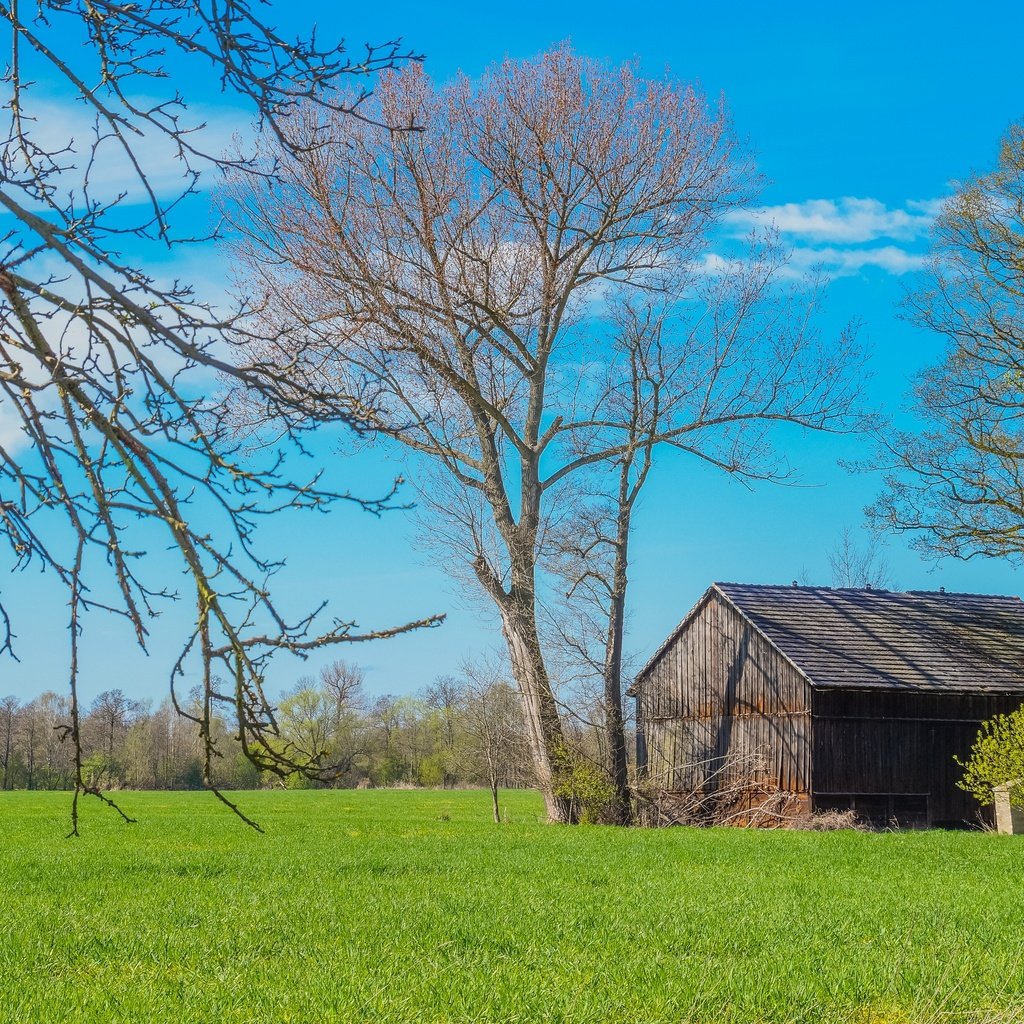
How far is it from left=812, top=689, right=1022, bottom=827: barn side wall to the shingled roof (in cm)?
47

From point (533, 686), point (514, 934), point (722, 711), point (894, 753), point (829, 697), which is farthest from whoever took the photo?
point (722, 711)

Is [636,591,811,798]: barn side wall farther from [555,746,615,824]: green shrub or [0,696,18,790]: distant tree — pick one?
[0,696,18,790]: distant tree

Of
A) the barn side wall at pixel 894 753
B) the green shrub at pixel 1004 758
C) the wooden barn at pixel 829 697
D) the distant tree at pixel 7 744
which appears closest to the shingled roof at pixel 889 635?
the wooden barn at pixel 829 697

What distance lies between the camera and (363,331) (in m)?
Answer: 23.1

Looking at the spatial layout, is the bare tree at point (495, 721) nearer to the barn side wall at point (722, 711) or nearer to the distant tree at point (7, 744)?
the barn side wall at point (722, 711)

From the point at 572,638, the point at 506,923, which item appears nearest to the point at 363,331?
the point at 572,638

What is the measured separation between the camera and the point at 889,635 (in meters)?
28.7

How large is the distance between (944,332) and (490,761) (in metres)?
14.8

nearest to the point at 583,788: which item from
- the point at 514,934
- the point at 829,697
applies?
the point at 829,697

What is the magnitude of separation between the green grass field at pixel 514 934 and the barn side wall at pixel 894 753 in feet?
23.7

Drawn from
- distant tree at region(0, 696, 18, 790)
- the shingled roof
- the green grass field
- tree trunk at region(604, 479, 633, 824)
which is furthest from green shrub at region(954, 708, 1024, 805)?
distant tree at region(0, 696, 18, 790)

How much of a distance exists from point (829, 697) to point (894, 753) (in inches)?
82.3

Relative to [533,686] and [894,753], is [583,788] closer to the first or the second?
[533,686]

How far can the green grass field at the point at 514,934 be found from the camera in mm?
6934
